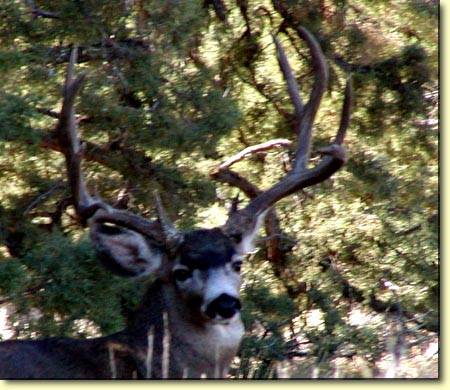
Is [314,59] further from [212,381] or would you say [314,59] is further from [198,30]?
[212,381]

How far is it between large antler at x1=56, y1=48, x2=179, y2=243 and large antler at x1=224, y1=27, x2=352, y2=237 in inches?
19.3

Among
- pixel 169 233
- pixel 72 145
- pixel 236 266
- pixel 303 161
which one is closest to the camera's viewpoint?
pixel 236 266

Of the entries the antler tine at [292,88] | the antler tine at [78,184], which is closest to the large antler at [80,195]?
the antler tine at [78,184]

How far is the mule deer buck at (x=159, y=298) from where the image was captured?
850 cm

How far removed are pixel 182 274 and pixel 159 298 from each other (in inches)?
9.2

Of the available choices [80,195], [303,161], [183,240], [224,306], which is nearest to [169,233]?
[183,240]

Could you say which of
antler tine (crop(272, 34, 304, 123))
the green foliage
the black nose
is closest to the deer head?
the black nose

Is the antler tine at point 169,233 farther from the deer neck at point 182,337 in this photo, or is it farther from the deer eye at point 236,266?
the deer eye at point 236,266

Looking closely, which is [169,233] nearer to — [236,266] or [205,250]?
[205,250]

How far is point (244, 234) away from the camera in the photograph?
9.19 metres

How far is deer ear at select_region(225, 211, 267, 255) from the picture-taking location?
358 inches

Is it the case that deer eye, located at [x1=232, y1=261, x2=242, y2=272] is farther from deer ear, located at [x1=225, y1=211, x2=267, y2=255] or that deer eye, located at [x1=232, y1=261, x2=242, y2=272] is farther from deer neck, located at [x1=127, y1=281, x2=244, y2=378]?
deer neck, located at [x1=127, y1=281, x2=244, y2=378]

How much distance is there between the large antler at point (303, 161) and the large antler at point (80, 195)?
0.49 meters

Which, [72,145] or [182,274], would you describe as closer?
[182,274]
